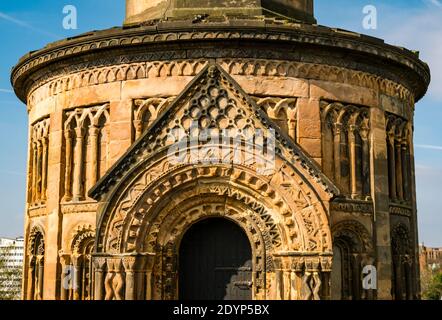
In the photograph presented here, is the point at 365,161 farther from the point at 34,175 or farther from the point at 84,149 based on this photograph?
the point at 34,175

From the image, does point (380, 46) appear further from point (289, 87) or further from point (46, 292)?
point (46, 292)

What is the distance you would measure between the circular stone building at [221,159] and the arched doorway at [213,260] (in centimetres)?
3

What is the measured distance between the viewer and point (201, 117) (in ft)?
44.2

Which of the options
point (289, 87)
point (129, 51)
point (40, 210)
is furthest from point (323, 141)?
point (40, 210)

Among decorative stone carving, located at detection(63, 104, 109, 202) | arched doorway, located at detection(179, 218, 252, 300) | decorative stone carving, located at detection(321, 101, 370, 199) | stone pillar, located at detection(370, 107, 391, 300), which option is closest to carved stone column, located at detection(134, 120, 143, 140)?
decorative stone carving, located at detection(63, 104, 109, 202)

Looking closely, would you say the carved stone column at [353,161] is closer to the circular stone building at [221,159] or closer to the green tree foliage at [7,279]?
the circular stone building at [221,159]

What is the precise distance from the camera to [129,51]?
51.0 ft

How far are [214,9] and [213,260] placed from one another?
234 inches

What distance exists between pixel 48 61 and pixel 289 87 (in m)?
5.76

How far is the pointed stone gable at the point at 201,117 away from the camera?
43.9 ft

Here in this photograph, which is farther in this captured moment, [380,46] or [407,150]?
[407,150]

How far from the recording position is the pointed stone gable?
13.4 meters

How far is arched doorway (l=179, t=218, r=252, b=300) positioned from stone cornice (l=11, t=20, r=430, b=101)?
3994 mm

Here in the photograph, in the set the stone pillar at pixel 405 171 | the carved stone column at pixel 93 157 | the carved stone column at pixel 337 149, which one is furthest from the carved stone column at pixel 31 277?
the stone pillar at pixel 405 171
